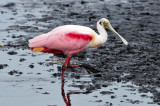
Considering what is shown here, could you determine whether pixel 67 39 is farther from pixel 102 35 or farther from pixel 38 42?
pixel 102 35

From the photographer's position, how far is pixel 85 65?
10.2 m

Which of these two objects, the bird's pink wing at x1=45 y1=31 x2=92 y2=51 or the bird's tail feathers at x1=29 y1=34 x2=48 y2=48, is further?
the bird's pink wing at x1=45 y1=31 x2=92 y2=51

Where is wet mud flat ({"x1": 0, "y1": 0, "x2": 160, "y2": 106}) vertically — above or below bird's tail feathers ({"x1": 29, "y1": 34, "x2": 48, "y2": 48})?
below

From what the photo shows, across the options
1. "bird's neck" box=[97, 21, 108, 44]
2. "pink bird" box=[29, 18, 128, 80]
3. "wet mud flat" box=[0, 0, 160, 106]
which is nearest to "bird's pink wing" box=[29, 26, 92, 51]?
"pink bird" box=[29, 18, 128, 80]

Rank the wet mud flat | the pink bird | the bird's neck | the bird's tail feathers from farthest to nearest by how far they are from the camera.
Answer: the bird's neck, the pink bird, the bird's tail feathers, the wet mud flat

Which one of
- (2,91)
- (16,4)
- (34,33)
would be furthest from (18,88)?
(16,4)

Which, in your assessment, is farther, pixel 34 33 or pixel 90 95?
pixel 34 33

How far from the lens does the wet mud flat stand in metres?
8.77

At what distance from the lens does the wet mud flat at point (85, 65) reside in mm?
8766

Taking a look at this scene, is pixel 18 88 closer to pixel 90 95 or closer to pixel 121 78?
pixel 90 95

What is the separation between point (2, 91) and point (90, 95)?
144 cm

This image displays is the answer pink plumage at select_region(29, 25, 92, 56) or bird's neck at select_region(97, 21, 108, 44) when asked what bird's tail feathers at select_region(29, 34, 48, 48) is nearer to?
pink plumage at select_region(29, 25, 92, 56)

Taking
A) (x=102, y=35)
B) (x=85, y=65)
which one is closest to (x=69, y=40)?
(x=85, y=65)

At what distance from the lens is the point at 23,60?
11.3 metres
